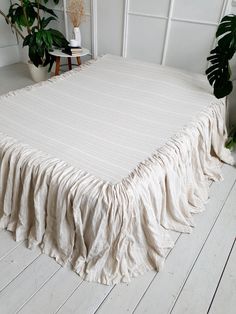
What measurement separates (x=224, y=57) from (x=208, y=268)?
1351mm

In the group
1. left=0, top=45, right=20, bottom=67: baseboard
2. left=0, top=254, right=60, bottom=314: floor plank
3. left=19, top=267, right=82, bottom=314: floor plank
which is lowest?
left=0, top=254, right=60, bottom=314: floor plank

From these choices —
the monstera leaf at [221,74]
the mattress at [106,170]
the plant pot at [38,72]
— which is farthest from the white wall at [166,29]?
the plant pot at [38,72]

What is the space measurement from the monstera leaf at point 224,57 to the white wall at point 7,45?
2706mm

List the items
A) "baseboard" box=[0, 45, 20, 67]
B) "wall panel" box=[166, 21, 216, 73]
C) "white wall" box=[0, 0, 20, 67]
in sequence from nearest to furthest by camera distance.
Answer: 1. "wall panel" box=[166, 21, 216, 73]
2. "white wall" box=[0, 0, 20, 67]
3. "baseboard" box=[0, 45, 20, 67]

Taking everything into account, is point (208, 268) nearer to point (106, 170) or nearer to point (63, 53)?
point (106, 170)

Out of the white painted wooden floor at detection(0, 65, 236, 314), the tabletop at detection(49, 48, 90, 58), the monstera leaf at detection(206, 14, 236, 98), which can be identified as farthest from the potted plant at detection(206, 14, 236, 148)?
the tabletop at detection(49, 48, 90, 58)

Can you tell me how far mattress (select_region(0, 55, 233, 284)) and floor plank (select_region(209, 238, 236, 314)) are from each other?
28 cm

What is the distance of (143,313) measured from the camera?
1.12m

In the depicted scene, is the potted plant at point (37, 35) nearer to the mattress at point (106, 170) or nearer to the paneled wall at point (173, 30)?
the paneled wall at point (173, 30)

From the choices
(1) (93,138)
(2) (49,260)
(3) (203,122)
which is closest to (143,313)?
(2) (49,260)

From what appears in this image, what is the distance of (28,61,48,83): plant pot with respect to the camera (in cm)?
295

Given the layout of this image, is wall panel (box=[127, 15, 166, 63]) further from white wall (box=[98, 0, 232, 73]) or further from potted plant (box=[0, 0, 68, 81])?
potted plant (box=[0, 0, 68, 81])

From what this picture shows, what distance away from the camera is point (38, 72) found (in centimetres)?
297

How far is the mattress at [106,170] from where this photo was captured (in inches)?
45.7
